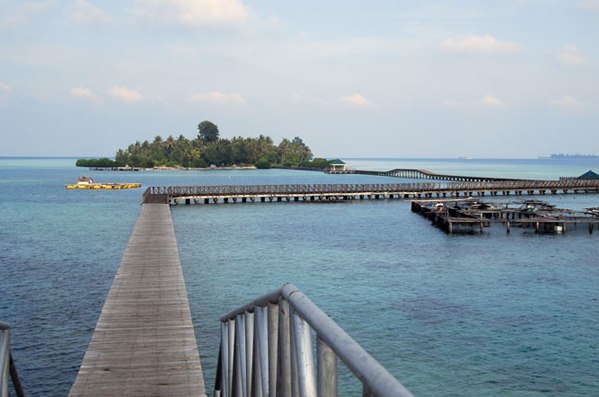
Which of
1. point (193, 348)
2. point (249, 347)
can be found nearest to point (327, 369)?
point (249, 347)

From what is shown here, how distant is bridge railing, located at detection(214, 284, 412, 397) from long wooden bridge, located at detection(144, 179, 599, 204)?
54.2 m

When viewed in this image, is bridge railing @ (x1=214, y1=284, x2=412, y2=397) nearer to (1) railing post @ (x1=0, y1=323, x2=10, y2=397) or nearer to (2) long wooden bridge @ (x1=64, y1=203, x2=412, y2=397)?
(2) long wooden bridge @ (x1=64, y1=203, x2=412, y2=397)

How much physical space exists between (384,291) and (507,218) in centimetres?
2634

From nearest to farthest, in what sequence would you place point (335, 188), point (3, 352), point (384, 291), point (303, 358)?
1. point (303, 358)
2. point (3, 352)
3. point (384, 291)
4. point (335, 188)

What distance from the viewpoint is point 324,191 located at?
7250 centimetres

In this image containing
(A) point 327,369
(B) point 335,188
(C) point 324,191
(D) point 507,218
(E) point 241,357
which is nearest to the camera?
(A) point 327,369

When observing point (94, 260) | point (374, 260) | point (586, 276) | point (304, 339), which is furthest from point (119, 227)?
point (304, 339)

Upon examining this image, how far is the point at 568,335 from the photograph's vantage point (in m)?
18.6

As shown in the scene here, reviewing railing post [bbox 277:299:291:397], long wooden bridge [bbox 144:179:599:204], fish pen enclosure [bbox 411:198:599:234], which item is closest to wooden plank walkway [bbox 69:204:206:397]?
railing post [bbox 277:299:291:397]

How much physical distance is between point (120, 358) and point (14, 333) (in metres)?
8.56

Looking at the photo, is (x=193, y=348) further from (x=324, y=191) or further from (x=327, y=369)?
(x=324, y=191)

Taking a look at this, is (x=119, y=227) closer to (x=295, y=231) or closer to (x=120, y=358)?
(x=295, y=231)

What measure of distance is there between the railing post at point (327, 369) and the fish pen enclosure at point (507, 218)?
4299 centimetres

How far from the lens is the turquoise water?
15.7m
